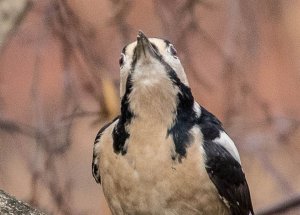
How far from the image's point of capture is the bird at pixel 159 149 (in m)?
4.15

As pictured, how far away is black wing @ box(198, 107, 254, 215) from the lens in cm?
430

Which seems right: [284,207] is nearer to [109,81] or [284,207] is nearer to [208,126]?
[208,126]

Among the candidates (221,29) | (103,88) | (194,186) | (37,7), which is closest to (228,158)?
Result: (194,186)

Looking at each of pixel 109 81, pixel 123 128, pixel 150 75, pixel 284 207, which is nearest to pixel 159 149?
pixel 123 128

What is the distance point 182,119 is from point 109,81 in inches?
37.3

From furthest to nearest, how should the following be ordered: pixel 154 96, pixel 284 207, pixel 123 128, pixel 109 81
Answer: pixel 109 81
pixel 284 207
pixel 123 128
pixel 154 96

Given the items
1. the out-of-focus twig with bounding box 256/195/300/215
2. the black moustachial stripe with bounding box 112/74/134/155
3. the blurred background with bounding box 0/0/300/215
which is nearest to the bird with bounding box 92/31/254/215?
the black moustachial stripe with bounding box 112/74/134/155

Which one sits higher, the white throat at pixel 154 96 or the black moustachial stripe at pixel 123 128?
the white throat at pixel 154 96

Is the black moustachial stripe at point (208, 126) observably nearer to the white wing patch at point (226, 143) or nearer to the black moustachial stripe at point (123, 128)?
the white wing patch at point (226, 143)

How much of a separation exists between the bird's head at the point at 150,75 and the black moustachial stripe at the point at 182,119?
20mm

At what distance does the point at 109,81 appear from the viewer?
17.1 ft

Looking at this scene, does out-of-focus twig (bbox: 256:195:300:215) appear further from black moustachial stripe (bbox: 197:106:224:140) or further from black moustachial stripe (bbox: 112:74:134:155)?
black moustachial stripe (bbox: 112:74:134:155)

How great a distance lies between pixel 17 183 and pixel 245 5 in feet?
4.27

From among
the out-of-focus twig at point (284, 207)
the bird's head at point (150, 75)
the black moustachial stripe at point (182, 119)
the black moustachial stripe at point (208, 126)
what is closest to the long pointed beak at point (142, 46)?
the bird's head at point (150, 75)
